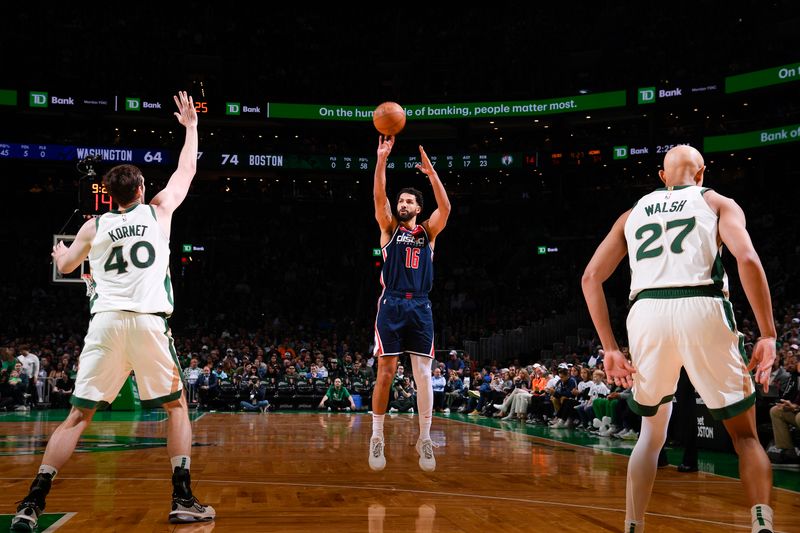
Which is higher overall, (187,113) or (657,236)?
(187,113)

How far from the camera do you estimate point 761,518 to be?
11.4 ft

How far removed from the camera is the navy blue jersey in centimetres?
687

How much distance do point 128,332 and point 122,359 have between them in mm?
168

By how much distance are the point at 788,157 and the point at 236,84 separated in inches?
866

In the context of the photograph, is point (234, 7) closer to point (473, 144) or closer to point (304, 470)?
point (473, 144)

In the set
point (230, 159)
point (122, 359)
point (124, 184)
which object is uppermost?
point (230, 159)

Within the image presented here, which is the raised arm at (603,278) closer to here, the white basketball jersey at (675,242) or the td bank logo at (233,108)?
the white basketball jersey at (675,242)

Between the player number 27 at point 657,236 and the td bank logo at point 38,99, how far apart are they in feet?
98.7

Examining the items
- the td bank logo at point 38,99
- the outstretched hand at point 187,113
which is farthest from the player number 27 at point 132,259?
the td bank logo at point 38,99

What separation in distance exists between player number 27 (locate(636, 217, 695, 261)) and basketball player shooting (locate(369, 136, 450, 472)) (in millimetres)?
2922

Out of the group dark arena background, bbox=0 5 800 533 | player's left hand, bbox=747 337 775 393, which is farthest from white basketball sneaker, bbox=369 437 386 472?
dark arena background, bbox=0 5 800 533

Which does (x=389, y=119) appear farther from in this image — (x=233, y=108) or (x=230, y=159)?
(x=230, y=159)

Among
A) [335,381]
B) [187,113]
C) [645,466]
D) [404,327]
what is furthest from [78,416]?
[335,381]

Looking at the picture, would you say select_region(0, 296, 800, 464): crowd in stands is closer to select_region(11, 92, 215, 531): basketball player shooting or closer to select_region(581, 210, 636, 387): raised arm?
select_region(581, 210, 636, 387): raised arm
